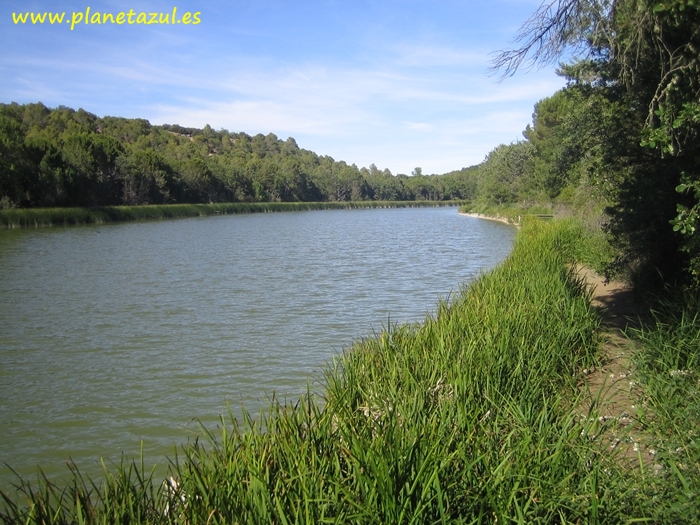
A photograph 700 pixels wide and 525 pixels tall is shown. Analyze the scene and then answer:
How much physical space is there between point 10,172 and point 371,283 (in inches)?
1484

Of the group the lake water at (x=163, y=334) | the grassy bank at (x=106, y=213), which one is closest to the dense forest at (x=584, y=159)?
the grassy bank at (x=106, y=213)

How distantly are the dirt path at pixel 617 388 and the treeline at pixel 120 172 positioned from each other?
143 ft

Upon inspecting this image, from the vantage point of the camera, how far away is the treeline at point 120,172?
50.3 metres

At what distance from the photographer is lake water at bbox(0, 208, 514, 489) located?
699 cm

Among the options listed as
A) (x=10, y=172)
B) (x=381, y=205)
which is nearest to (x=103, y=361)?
(x=10, y=172)

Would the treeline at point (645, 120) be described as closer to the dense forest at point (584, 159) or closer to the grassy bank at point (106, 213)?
the dense forest at point (584, 159)

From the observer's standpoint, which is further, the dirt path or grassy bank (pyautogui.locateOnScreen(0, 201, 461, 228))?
grassy bank (pyautogui.locateOnScreen(0, 201, 461, 228))

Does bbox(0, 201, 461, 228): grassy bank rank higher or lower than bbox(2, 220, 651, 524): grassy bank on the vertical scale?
higher

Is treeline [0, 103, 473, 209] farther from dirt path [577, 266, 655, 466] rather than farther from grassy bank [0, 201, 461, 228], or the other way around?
dirt path [577, 266, 655, 466]

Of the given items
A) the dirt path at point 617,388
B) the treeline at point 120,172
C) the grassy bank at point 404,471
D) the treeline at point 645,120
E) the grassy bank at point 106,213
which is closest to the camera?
the grassy bank at point 404,471

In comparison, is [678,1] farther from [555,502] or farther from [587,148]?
[587,148]

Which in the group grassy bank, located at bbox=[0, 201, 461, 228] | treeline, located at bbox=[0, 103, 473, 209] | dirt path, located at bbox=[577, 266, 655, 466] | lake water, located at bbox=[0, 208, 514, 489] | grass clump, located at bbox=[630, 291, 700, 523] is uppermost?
treeline, located at bbox=[0, 103, 473, 209]

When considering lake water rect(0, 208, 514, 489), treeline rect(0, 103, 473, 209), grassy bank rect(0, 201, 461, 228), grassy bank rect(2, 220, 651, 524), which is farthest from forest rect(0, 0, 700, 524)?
treeline rect(0, 103, 473, 209)

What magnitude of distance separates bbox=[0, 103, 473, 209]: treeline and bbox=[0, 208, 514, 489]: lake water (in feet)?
90.8
